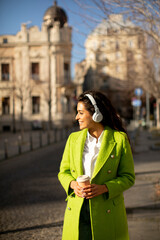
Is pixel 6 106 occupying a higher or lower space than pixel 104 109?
higher

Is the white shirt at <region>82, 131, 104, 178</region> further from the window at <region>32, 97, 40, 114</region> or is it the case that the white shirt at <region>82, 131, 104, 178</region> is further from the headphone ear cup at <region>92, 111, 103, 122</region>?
the window at <region>32, 97, 40, 114</region>

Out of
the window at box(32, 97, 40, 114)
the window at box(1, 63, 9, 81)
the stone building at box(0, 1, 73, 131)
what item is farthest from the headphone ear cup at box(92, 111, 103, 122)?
the window at box(32, 97, 40, 114)

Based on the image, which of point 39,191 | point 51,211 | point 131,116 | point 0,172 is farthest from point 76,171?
point 131,116

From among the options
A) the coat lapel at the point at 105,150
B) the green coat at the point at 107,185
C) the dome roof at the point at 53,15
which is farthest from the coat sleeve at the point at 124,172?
the dome roof at the point at 53,15

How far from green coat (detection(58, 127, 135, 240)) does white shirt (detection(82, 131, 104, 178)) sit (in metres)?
0.06

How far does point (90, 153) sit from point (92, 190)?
1.26 ft

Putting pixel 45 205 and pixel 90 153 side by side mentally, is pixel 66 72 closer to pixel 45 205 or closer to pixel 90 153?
pixel 45 205

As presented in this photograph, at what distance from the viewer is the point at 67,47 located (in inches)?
1453

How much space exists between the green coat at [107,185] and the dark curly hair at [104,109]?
3.2 inches

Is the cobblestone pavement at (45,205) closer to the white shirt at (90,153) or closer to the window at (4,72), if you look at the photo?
the white shirt at (90,153)

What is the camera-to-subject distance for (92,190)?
2.37m

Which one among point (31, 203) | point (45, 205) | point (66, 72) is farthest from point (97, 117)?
point (66, 72)

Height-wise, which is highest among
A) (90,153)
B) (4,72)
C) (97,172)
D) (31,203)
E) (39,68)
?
(39,68)

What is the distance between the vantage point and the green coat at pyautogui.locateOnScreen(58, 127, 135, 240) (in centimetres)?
246
